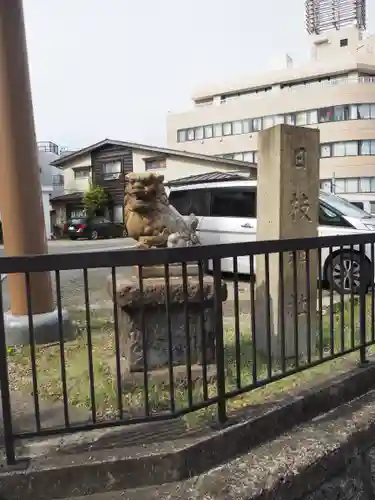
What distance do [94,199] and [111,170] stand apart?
87.7 inches

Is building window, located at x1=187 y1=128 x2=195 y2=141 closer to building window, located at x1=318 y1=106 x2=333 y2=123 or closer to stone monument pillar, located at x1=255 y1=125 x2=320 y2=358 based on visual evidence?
building window, located at x1=318 y1=106 x2=333 y2=123

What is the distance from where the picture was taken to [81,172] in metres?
31.0

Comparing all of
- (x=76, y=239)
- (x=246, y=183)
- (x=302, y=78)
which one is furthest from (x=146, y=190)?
(x=302, y=78)

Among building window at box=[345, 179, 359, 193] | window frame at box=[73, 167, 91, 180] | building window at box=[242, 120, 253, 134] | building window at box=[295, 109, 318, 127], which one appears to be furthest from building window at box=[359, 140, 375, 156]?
window frame at box=[73, 167, 91, 180]

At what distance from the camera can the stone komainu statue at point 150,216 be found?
342 centimetres

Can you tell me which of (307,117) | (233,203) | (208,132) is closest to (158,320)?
(233,203)

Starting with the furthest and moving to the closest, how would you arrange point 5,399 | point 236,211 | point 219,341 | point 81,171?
point 81,171 < point 236,211 < point 219,341 < point 5,399

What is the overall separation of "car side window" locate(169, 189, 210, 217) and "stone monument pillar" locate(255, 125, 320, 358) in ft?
15.9

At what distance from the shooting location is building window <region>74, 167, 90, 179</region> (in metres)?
30.6

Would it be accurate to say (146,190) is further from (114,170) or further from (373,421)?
(114,170)

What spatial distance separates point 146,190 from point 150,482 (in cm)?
199

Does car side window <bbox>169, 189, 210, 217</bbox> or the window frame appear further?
the window frame

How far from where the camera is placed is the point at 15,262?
202 cm

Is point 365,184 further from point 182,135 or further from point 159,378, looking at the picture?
point 159,378
